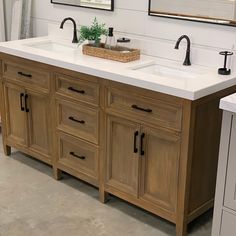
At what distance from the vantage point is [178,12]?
2816mm

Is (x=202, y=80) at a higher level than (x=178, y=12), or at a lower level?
lower

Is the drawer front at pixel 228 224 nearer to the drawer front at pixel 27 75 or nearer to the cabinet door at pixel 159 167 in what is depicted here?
the cabinet door at pixel 159 167

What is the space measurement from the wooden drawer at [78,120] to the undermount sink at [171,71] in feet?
1.38

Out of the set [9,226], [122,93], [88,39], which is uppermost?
[88,39]

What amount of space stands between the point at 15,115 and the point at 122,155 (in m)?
1.09

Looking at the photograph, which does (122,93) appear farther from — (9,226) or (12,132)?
(12,132)

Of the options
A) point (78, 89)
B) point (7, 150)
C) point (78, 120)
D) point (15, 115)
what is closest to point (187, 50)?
point (78, 89)

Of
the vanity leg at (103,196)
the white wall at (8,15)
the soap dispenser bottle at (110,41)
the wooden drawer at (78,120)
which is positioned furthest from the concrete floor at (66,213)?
the white wall at (8,15)

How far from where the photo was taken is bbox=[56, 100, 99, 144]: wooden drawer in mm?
2797

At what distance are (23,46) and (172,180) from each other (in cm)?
149

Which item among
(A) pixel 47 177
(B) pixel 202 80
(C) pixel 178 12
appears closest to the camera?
(B) pixel 202 80

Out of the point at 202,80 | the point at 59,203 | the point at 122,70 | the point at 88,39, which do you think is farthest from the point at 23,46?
the point at 202,80

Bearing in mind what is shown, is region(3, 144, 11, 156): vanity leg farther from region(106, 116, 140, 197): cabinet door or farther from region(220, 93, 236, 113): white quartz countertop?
region(220, 93, 236, 113): white quartz countertop

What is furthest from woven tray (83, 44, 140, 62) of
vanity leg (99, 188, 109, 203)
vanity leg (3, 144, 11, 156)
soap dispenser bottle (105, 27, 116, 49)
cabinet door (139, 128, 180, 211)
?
vanity leg (3, 144, 11, 156)
